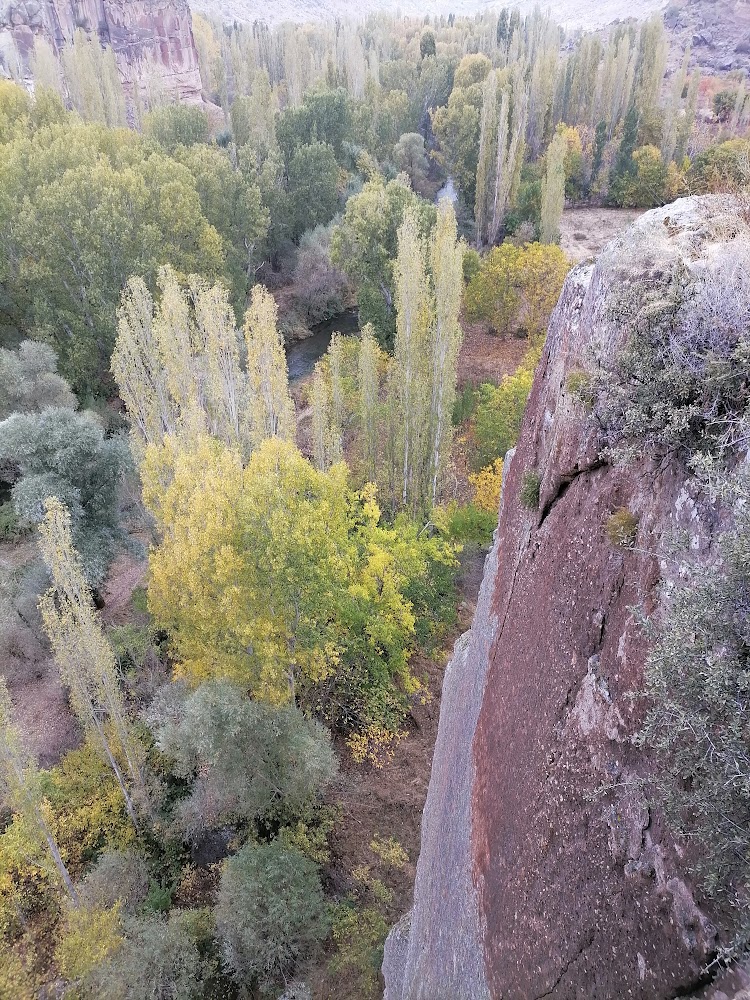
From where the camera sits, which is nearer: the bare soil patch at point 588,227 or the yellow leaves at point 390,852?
the yellow leaves at point 390,852

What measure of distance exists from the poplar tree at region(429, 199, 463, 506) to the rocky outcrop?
1795 inches

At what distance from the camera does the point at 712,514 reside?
12.7 feet

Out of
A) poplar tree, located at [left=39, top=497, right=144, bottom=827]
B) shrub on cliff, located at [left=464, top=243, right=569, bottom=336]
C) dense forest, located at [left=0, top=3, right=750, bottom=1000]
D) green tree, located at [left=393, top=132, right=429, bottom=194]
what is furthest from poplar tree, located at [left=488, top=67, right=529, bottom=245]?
poplar tree, located at [left=39, top=497, right=144, bottom=827]

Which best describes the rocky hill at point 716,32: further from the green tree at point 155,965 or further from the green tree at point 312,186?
the green tree at point 155,965

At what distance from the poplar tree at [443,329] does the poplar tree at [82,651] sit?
39.1 ft

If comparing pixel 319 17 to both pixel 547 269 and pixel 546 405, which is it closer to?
pixel 547 269

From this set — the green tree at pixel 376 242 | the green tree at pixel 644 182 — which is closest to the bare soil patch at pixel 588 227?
the green tree at pixel 644 182

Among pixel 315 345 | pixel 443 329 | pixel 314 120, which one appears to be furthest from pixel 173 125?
pixel 443 329

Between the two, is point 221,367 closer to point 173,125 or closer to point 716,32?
point 173,125

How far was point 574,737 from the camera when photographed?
16.3 feet

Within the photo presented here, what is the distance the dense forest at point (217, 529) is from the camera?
10781 mm

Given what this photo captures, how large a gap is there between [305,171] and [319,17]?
136686 millimetres

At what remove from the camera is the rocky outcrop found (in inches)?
2026

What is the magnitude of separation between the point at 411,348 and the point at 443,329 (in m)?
1.15
